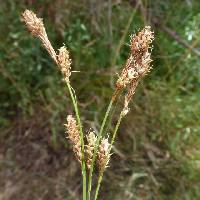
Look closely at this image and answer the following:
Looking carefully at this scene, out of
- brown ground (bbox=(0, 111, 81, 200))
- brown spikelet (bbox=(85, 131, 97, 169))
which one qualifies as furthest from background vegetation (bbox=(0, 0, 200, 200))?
brown spikelet (bbox=(85, 131, 97, 169))

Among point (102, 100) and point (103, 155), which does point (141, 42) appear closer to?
point (103, 155)

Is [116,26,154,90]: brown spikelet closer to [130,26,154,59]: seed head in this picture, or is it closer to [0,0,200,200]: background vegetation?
[130,26,154,59]: seed head

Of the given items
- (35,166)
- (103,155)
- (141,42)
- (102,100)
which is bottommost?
(103,155)

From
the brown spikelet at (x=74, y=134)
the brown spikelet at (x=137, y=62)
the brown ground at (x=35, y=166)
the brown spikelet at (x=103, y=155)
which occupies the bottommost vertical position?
the brown spikelet at (x=103, y=155)

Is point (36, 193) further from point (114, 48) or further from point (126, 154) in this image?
point (114, 48)

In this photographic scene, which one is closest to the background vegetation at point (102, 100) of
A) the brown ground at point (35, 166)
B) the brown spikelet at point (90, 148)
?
the brown ground at point (35, 166)

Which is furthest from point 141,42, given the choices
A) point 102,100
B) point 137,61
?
point 102,100

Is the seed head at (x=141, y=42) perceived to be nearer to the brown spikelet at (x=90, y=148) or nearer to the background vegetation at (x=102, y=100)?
the brown spikelet at (x=90, y=148)
